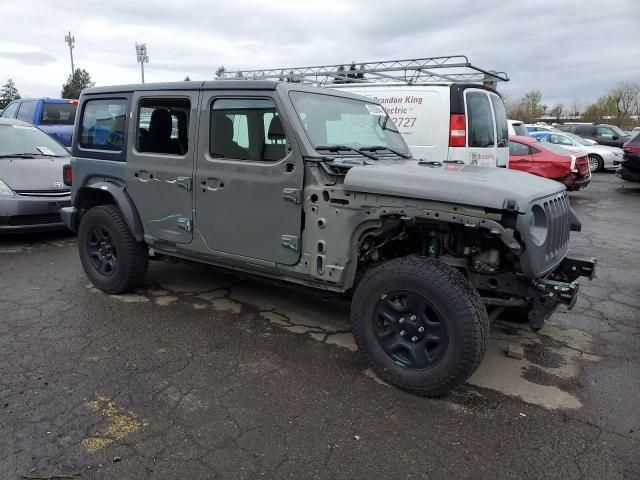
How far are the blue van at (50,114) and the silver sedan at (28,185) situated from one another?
4000mm

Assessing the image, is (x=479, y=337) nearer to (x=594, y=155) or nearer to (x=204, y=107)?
(x=204, y=107)

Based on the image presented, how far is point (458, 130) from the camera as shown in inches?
293

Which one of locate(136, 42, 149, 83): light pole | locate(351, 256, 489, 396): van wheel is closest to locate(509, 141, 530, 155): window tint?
locate(351, 256, 489, 396): van wheel

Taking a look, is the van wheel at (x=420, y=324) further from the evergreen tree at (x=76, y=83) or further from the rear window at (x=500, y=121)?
the evergreen tree at (x=76, y=83)

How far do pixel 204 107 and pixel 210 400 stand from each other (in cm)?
229

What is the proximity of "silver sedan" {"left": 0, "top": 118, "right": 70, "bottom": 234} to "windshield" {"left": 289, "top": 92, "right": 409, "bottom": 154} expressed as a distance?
14.6 ft

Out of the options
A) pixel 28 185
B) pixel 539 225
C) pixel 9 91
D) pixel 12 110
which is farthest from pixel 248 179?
pixel 9 91

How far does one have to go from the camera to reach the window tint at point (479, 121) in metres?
7.50

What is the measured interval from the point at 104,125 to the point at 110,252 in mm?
1202

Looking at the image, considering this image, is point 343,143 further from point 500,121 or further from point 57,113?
point 57,113

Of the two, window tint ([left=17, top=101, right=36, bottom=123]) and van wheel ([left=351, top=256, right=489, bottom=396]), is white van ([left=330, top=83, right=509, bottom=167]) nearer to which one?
van wheel ([left=351, top=256, right=489, bottom=396])

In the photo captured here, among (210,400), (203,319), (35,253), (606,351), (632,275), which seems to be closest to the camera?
(210,400)

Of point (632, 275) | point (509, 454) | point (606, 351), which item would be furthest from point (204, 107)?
point (632, 275)

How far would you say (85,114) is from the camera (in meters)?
5.19
